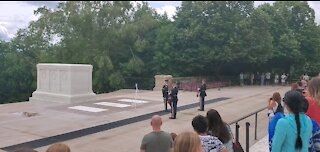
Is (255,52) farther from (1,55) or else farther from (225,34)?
(1,55)

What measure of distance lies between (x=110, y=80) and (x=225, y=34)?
37.2 feet

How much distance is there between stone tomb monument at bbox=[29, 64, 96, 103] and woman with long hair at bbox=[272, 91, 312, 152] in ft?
54.1

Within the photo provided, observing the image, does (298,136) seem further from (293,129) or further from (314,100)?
(314,100)

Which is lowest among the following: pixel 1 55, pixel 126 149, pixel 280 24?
pixel 126 149

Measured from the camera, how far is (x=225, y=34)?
3512 cm

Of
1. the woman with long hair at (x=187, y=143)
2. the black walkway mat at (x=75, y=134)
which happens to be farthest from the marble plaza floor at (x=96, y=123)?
the woman with long hair at (x=187, y=143)

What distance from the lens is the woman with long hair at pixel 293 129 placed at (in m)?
4.16

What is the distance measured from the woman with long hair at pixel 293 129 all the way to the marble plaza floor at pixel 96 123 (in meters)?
6.42

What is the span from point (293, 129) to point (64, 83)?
17.3 metres

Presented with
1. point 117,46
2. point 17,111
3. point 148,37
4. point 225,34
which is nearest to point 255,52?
point 225,34

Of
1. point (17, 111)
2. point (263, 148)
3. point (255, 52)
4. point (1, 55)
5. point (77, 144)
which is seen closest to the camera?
point (263, 148)

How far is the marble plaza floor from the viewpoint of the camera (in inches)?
433

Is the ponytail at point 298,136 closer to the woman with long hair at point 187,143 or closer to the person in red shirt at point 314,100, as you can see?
the person in red shirt at point 314,100

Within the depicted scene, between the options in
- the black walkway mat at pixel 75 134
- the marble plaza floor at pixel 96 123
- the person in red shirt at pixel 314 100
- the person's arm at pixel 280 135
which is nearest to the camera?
the person's arm at pixel 280 135
